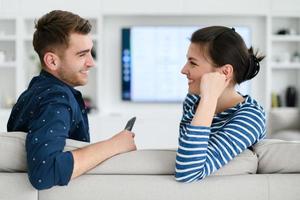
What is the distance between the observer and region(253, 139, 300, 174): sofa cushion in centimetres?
166

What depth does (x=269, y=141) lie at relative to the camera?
1.74 m

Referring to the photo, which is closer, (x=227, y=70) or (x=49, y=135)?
(x=49, y=135)

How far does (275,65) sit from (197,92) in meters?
4.58

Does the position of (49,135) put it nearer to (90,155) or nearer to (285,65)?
(90,155)

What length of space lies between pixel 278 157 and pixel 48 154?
0.70 metres

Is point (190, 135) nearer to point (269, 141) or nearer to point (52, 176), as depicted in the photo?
point (269, 141)

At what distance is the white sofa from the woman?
0.04 meters

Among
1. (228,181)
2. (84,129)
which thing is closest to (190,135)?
(228,181)

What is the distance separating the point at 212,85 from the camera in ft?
5.51

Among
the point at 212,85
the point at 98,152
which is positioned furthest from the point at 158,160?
the point at 212,85

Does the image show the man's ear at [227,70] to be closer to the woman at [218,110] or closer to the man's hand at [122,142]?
the woman at [218,110]

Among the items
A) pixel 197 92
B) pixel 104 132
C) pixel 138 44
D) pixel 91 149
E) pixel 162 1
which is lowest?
pixel 104 132

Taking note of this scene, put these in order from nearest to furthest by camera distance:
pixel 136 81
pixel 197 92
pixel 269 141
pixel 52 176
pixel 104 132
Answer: pixel 52 176 → pixel 269 141 → pixel 197 92 → pixel 104 132 → pixel 136 81

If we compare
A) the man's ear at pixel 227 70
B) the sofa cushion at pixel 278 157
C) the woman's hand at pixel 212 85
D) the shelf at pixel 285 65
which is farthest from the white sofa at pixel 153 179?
the shelf at pixel 285 65
